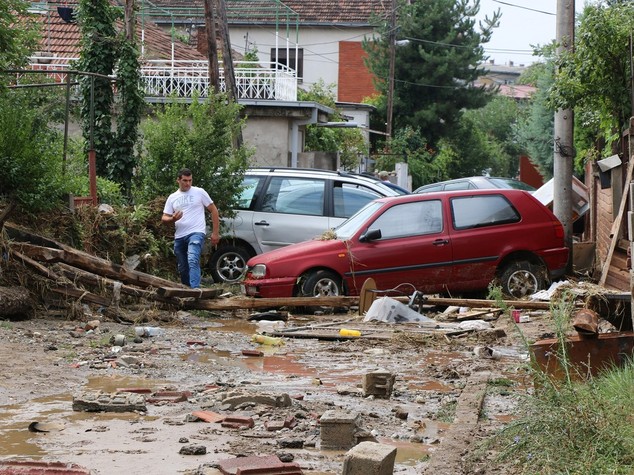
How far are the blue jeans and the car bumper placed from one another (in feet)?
2.81

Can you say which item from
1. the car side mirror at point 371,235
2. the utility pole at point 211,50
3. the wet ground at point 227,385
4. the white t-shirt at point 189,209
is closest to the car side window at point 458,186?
the utility pole at point 211,50

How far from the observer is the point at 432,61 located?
177ft

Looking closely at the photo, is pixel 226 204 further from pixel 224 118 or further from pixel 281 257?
pixel 281 257

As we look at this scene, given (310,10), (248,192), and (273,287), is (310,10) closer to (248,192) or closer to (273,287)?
(248,192)

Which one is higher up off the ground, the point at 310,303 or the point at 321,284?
the point at 321,284

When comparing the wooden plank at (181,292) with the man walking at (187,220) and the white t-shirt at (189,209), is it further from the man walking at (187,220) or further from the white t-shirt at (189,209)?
the white t-shirt at (189,209)

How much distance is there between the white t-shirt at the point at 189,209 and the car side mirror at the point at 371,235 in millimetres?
2284

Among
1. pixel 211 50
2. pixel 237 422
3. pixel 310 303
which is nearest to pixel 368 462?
pixel 237 422

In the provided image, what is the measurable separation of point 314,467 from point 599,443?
67.0 inches

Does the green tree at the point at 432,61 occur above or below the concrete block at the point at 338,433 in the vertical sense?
above

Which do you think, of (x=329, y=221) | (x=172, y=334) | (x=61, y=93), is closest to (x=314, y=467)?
(x=172, y=334)

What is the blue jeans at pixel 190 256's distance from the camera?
15023 millimetres

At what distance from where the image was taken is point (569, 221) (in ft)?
60.2

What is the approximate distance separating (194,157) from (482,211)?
17.3 ft
